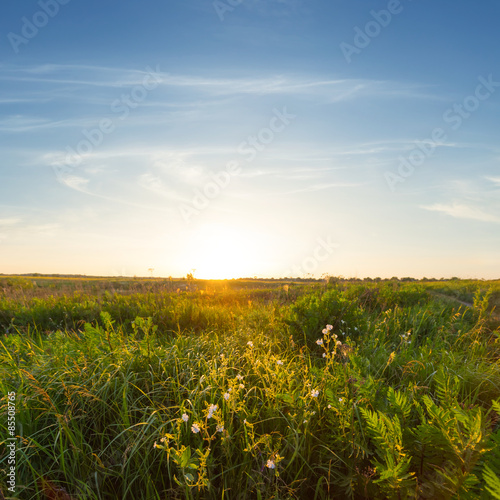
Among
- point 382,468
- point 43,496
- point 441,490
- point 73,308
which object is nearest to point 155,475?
point 43,496

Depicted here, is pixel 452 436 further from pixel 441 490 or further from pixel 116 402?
pixel 116 402

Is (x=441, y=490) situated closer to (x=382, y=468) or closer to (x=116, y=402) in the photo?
(x=382, y=468)

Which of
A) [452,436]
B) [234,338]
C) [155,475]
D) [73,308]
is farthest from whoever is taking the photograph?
[73,308]

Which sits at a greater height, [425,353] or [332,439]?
[425,353]

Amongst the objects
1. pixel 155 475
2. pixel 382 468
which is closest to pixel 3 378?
pixel 155 475

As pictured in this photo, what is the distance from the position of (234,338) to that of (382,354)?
237cm

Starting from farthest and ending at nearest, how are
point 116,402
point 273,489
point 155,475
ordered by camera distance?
point 116,402 → point 155,475 → point 273,489

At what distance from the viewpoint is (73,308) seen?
9.53 metres

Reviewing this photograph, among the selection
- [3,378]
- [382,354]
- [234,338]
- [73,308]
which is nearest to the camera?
[3,378]

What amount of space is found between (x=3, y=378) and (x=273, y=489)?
3.40m

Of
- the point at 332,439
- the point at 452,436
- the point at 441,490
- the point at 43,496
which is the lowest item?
the point at 43,496

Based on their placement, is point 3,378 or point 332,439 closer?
point 332,439

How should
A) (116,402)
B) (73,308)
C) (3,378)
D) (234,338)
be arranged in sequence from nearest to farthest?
(116,402), (3,378), (234,338), (73,308)

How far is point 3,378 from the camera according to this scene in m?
4.37
